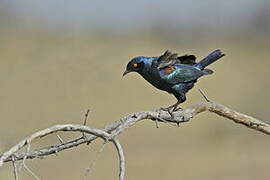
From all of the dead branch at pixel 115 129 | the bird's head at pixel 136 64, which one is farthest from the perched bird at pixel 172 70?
the dead branch at pixel 115 129

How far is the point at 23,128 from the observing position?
40.0ft

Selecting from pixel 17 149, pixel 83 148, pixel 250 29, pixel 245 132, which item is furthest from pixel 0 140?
pixel 250 29

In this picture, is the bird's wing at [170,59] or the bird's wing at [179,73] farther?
the bird's wing at [179,73]

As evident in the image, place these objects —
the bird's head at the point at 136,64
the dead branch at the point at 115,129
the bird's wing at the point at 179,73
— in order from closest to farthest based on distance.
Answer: the dead branch at the point at 115,129
the bird's head at the point at 136,64
the bird's wing at the point at 179,73

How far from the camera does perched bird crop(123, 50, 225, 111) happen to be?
4.70 m

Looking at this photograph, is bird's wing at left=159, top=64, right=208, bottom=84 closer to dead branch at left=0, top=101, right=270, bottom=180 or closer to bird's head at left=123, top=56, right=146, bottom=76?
bird's head at left=123, top=56, right=146, bottom=76

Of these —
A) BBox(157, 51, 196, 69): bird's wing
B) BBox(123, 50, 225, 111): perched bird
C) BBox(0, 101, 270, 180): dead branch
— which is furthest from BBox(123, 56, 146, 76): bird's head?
BBox(0, 101, 270, 180): dead branch

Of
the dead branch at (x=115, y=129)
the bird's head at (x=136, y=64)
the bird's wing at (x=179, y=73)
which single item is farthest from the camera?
the bird's wing at (x=179, y=73)

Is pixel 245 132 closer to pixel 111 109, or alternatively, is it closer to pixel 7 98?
pixel 111 109

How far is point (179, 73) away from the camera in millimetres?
4910

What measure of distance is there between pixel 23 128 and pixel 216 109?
8.41 metres

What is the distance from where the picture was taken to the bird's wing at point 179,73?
4.86 metres

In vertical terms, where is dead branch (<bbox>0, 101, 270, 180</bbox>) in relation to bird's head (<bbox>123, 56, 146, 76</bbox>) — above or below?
below

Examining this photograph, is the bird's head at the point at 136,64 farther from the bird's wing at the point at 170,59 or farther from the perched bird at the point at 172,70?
the bird's wing at the point at 170,59
